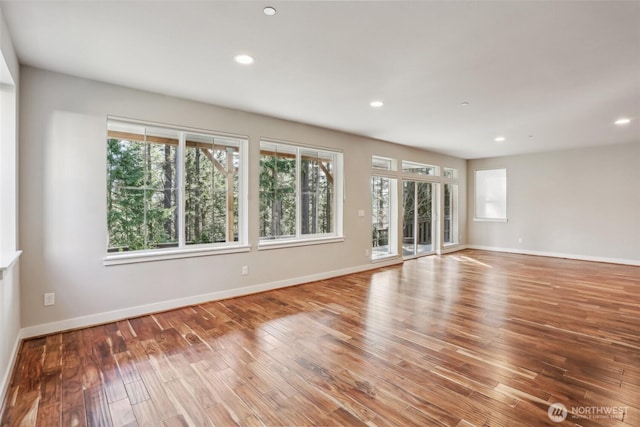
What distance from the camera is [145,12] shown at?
2152 millimetres

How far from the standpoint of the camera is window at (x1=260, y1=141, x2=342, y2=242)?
4.73 metres

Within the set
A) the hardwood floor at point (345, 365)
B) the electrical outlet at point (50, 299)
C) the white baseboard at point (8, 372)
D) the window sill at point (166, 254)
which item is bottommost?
the hardwood floor at point (345, 365)

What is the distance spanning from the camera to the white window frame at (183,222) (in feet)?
11.5

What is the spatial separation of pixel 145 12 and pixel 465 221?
8765mm

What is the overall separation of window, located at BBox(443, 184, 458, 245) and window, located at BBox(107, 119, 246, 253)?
6021mm

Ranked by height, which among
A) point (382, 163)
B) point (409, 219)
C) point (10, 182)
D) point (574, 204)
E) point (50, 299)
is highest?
point (382, 163)

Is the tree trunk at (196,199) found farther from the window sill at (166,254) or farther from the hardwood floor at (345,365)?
the hardwood floor at (345,365)

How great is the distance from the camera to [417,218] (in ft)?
24.9

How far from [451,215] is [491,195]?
1177 millimetres

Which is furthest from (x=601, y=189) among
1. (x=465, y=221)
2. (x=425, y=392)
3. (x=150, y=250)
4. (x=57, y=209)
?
(x=57, y=209)

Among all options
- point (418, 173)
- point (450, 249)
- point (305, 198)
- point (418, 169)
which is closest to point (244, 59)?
point (305, 198)

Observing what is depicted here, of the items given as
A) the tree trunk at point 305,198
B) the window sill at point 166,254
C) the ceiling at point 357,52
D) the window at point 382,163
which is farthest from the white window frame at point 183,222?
the window at point 382,163

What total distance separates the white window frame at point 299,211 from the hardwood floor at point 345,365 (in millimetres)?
896

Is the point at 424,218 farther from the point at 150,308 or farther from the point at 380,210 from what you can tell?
the point at 150,308
